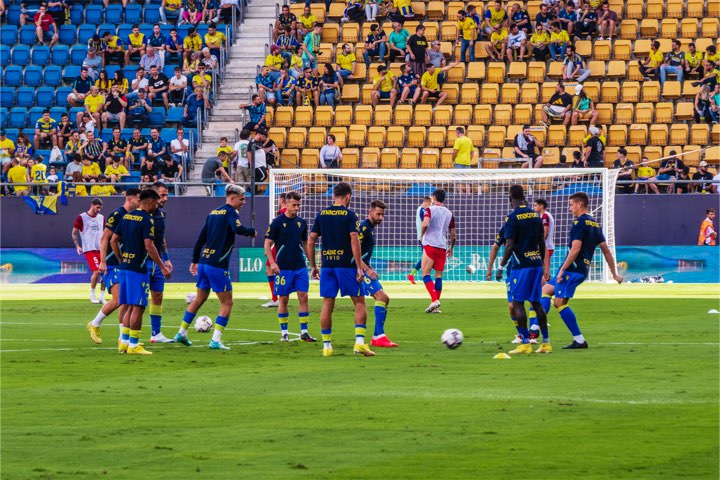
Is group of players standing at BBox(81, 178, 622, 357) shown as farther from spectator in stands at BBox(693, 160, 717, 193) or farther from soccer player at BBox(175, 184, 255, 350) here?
spectator in stands at BBox(693, 160, 717, 193)

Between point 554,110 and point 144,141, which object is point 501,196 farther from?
point 144,141

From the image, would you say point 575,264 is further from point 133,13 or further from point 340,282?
point 133,13

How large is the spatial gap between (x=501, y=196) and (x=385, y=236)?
3.47 meters

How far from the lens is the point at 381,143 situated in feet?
131

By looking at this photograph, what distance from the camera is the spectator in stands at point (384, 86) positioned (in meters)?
40.9

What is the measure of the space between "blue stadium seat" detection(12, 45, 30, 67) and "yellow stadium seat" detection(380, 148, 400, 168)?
1476 cm

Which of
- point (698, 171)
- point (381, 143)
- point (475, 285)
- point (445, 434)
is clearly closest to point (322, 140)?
point (381, 143)

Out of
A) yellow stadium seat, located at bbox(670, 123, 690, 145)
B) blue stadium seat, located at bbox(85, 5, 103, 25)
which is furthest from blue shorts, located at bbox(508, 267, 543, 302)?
blue stadium seat, located at bbox(85, 5, 103, 25)

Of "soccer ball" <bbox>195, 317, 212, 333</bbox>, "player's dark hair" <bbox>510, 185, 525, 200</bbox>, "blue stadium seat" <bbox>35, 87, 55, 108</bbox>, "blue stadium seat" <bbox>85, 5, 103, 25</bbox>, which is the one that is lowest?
"soccer ball" <bbox>195, 317, 212, 333</bbox>

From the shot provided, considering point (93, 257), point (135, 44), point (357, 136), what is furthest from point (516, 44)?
point (93, 257)

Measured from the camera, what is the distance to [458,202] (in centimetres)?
3653

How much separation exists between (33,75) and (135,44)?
3835 millimetres

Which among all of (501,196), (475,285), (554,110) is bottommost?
(475,285)

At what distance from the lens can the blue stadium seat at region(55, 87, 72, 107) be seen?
4400 cm
